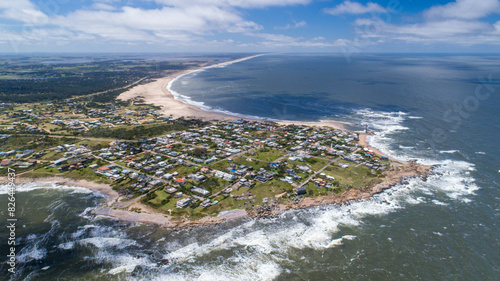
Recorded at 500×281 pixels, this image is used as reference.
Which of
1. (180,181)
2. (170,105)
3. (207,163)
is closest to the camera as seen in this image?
(180,181)

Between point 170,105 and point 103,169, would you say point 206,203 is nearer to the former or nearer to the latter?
point 103,169

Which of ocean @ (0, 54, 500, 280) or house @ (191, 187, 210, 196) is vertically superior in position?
house @ (191, 187, 210, 196)

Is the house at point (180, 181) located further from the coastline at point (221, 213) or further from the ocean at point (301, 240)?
the ocean at point (301, 240)

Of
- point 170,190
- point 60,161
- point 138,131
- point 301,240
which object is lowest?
point 301,240

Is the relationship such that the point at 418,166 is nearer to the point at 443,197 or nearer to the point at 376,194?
the point at 443,197

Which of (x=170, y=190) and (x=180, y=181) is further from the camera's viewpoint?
(x=180, y=181)

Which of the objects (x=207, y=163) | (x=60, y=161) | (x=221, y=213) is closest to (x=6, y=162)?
(x=60, y=161)

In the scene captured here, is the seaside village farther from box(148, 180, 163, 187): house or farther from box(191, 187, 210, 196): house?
box(191, 187, 210, 196): house

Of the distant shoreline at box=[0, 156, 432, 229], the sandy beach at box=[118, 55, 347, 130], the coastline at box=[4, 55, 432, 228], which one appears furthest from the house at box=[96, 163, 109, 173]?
the sandy beach at box=[118, 55, 347, 130]

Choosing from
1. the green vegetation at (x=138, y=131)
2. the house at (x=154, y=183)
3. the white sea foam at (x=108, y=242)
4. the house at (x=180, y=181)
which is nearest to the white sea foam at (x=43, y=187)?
the house at (x=154, y=183)
